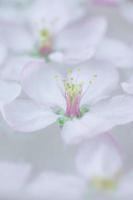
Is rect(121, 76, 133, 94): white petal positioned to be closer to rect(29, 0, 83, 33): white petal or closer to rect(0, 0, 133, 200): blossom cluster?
rect(0, 0, 133, 200): blossom cluster

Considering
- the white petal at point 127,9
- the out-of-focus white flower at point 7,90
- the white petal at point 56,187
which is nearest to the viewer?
the white petal at point 56,187

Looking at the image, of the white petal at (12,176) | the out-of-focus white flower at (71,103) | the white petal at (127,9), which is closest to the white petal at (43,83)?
the out-of-focus white flower at (71,103)

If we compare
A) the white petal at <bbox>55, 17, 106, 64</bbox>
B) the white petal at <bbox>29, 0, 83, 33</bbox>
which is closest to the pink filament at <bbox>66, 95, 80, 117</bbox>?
Answer: the white petal at <bbox>55, 17, 106, 64</bbox>

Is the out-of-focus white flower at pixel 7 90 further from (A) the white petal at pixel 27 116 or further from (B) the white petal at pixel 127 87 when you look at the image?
(B) the white petal at pixel 127 87

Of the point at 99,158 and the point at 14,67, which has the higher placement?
the point at 14,67

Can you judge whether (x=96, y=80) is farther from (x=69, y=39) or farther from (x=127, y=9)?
(x=127, y=9)

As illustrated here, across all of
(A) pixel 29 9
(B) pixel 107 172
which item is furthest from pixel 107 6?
(B) pixel 107 172

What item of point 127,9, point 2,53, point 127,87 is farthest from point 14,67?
point 127,9
